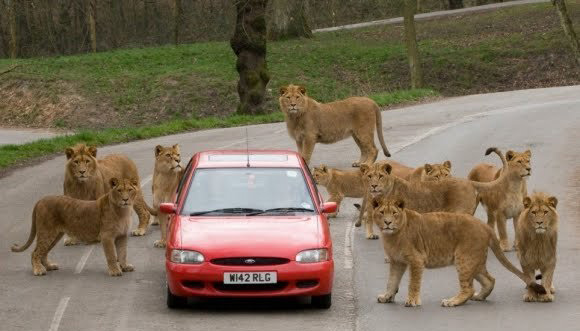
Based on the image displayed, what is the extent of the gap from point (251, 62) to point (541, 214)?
25.5m

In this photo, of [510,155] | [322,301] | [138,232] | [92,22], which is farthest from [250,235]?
[92,22]

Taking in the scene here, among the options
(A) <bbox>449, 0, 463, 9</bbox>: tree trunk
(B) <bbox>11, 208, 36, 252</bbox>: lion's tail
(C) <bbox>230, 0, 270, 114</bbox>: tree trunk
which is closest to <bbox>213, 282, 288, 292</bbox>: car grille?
(B) <bbox>11, 208, 36, 252</bbox>: lion's tail

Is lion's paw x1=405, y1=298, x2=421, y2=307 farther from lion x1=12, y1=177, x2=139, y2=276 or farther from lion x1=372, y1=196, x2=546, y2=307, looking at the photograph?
lion x1=12, y1=177, x2=139, y2=276

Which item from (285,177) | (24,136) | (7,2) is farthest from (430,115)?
(7,2)

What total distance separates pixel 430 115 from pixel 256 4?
24.2 feet

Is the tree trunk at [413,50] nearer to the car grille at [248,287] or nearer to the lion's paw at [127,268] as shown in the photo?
the lion's paw at [127,268]

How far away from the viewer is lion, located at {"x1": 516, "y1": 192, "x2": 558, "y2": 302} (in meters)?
12.1

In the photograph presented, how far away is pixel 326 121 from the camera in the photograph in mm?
21656

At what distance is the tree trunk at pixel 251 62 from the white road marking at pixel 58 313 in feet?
80.6

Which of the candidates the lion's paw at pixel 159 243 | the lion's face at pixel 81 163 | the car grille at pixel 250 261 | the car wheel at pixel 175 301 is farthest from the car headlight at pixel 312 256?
the lion's face at pixel 81 163

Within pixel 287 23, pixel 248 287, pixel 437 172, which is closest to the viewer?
pixel 248 287

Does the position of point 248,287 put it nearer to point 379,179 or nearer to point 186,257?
point 186,257

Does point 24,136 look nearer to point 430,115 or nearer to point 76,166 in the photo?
point 430,115

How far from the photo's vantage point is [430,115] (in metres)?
31.1
